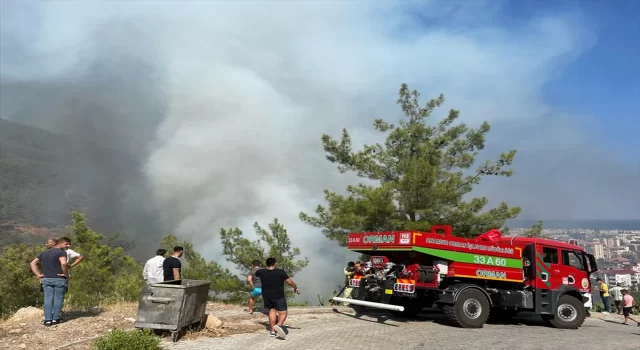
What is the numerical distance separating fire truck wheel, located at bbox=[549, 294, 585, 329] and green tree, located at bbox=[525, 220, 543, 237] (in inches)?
310

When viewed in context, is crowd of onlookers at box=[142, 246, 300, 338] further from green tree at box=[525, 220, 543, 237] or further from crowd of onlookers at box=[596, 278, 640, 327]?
green tree at box=[525, 220, 543, 237]

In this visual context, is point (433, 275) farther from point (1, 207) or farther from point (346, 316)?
point (1, 207)

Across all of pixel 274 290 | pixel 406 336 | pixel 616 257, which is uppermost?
pixel 616 257

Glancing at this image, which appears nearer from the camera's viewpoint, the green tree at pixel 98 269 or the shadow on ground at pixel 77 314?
the shadow on ground at pixel 77 314

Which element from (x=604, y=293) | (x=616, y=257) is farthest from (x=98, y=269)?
(x=616, y=257)

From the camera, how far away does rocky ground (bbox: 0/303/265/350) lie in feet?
28.6

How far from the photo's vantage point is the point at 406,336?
10367 mm

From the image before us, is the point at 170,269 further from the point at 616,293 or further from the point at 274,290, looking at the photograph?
the point at 616,293

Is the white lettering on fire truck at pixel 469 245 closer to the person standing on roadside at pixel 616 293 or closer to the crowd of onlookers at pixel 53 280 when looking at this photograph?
the person standing on roadside at pixel 616 293

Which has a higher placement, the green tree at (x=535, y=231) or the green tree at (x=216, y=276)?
the green tree at (x=535, y=231)

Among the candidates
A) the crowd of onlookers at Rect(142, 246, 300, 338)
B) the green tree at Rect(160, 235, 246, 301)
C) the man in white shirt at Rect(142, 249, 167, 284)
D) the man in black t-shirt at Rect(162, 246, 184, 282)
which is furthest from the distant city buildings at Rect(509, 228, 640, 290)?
the green tree at Rect(160, 235, 246, 301)

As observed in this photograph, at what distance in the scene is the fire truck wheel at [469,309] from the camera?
11547 mm

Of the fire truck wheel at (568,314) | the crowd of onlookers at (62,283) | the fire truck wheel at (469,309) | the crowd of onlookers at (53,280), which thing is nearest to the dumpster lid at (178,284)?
the crowd of onlookers at (62,283)

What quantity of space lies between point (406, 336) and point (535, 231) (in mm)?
13271
